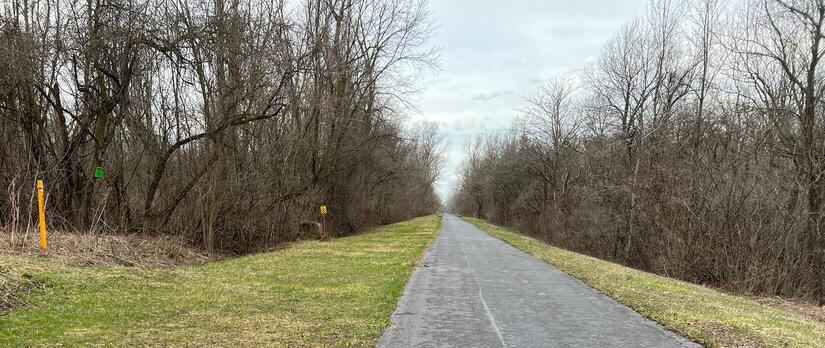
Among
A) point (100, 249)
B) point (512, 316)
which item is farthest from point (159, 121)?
point (512, 316)

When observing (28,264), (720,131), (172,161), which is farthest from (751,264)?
(172,161)

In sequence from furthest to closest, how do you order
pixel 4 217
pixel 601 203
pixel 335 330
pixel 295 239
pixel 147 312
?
pixel 601 203, pixel 295 239, pixel 4 217, pixel 147 312, pixel 335 330

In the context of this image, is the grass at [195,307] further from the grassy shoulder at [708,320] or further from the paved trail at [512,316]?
the grassy shoulder at [708,320]

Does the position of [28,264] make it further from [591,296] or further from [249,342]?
[591,296]

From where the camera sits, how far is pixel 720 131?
768 inches

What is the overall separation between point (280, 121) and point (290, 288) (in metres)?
14.1

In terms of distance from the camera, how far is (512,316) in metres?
7.75

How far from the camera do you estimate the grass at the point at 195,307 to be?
5980 mm

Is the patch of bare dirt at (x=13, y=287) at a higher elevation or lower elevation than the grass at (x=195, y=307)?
higher

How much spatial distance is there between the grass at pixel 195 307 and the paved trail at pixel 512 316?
471 millimetres

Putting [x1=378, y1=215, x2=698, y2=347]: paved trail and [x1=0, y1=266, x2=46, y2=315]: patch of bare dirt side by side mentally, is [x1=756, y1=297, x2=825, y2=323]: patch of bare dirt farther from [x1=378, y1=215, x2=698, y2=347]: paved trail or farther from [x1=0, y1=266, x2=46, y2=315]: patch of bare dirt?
[x1=0, y1=266, x2=46, y2=315]: patch of bare dirt

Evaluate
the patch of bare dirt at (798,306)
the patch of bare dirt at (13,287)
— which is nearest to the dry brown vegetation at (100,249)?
the patch of bare dirt at (13,287)

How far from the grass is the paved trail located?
1.55ft

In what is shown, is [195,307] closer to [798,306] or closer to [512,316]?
[512,316]
